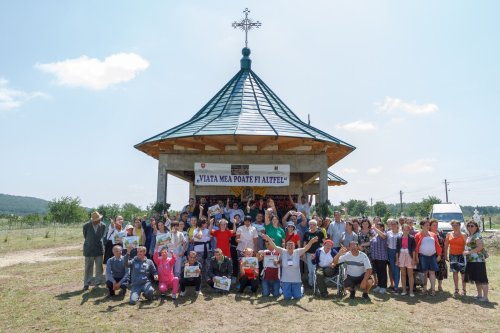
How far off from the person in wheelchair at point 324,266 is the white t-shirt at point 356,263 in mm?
256

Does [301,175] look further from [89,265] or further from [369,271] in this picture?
[89,265]

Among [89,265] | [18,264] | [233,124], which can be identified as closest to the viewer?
[89,265]

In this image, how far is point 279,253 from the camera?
833cm

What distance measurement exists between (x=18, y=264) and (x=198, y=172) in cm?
815

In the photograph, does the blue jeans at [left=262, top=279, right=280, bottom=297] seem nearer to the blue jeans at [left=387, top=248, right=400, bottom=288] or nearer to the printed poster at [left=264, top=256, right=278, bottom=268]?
the printed poster at [left=264, top=256, right=278, bottom=268]

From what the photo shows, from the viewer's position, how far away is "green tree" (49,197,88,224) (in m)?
69.1

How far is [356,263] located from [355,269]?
129 mm

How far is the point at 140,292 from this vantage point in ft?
26.1

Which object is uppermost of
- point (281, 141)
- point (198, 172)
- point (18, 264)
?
point (281, 141)

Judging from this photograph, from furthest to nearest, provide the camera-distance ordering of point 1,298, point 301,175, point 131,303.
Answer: point 301,175
point 1,298
point 131,303

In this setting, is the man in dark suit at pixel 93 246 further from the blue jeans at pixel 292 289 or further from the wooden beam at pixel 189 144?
the blue jeans at pixel 292 289

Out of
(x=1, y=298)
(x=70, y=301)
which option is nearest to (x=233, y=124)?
(x=70, y=301)

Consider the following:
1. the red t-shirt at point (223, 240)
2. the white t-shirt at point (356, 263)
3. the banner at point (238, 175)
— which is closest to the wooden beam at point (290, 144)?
the banner at point (238, 175)

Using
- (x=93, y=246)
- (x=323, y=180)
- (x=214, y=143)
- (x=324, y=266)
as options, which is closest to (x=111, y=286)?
(x=93, y=246)
